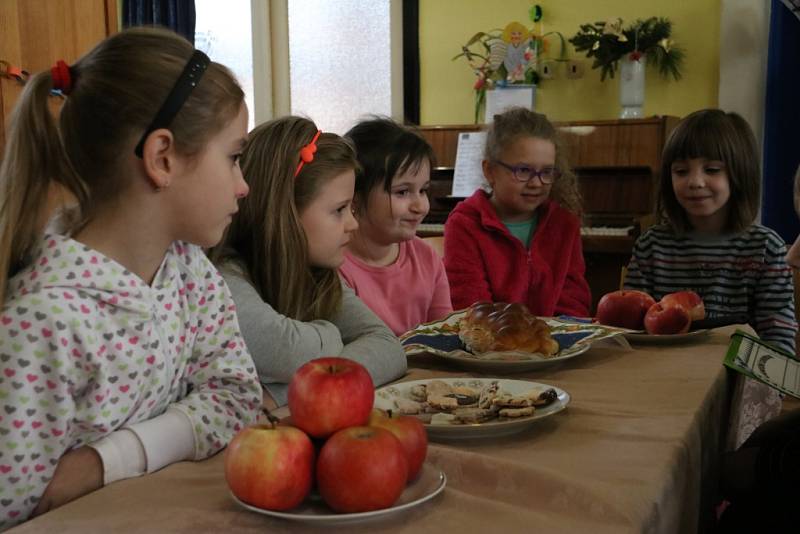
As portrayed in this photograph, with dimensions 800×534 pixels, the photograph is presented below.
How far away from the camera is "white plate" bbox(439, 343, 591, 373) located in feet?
4.40

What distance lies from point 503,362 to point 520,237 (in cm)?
116

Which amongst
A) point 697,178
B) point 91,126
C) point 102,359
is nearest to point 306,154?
point 91,126

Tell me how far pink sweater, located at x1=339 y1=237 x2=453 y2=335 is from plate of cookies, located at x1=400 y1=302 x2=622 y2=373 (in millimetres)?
408

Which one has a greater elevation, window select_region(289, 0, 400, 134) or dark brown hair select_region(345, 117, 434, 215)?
window select_region(289, 0, 400, 134)

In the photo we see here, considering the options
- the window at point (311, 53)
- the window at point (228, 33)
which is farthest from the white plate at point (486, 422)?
the window at point (228, 33)

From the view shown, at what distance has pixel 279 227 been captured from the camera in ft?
4.64

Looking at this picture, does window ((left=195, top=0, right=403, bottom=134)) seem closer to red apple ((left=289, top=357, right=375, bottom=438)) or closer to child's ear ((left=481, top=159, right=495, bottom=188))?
child's ear ((left=481, top=159, right=495, bottom=188))

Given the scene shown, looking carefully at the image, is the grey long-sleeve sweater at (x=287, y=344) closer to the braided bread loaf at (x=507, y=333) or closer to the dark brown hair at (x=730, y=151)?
the braided bread loaf at (x=507, y=333)

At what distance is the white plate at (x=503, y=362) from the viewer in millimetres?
1342

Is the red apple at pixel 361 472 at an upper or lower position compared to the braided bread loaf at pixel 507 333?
upper

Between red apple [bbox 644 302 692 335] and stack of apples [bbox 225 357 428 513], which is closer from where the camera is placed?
stack of apples [bbox 225 357 428 513]

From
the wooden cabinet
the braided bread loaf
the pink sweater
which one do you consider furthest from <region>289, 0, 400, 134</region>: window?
the braided bread loaf

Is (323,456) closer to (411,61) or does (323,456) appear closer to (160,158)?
(160,158)

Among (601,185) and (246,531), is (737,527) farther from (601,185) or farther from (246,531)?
(601,185)
